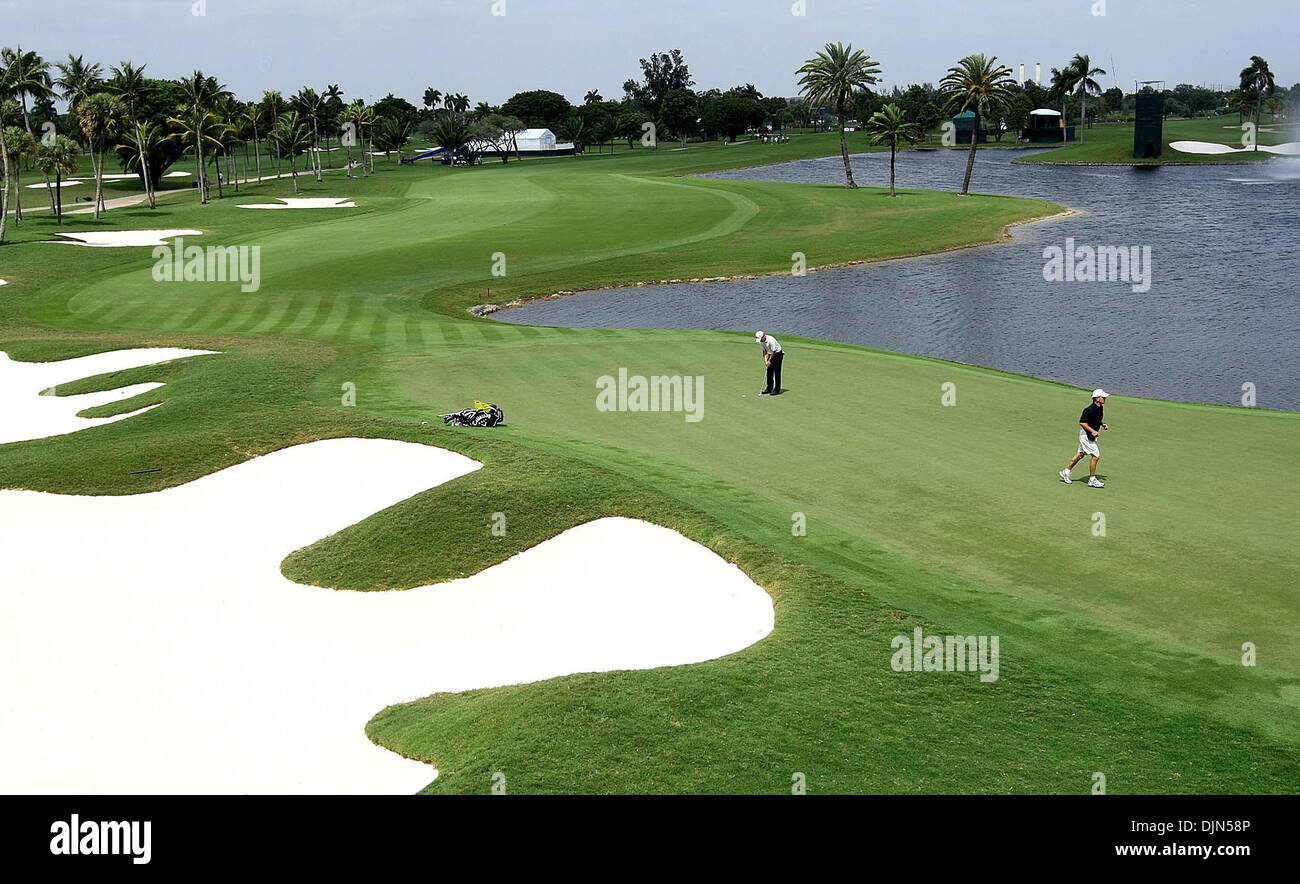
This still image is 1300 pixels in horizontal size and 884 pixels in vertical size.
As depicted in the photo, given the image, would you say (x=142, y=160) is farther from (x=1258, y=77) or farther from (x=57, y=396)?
(x=1258, y=77)

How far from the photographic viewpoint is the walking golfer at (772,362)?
31281 mm

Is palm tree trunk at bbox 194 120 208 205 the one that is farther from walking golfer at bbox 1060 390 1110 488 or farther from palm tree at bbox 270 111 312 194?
walking golfer at bbox 1060 390 1110 488

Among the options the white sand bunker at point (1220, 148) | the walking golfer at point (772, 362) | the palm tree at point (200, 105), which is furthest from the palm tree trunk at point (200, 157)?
the white sand bunker at point (1220, 148)

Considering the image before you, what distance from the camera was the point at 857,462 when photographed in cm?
2483

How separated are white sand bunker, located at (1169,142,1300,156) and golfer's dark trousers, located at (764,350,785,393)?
172624mm

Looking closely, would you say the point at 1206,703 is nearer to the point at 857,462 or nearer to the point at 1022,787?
the point at 1022,787

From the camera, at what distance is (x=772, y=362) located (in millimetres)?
31297

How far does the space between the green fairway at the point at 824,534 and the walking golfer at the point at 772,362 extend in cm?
119

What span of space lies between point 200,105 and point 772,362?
103458 mm

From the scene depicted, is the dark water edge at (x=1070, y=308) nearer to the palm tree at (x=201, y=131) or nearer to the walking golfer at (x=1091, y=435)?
the walking golfer at (x=1091, y=435)

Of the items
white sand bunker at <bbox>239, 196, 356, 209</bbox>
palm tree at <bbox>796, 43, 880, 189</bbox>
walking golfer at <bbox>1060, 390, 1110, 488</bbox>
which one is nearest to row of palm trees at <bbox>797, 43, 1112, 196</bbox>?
palm tree at <bbox>796, 43, 880, 189</bbox>

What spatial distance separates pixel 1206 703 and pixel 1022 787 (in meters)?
3.38

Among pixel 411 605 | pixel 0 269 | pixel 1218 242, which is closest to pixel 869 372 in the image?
pixel 411 605

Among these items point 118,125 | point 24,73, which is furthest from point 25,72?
point 118,125
